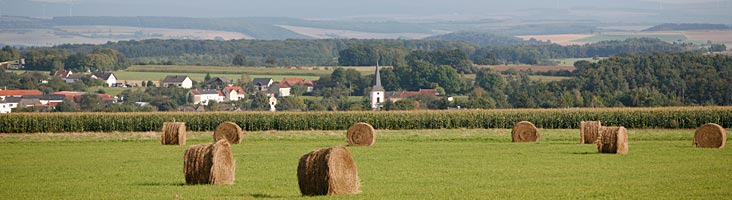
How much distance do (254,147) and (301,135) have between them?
1108 centimetres

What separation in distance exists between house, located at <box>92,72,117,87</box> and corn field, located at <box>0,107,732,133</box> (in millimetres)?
68422

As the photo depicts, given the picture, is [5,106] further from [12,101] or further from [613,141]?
[613,141]

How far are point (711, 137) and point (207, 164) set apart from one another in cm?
1920

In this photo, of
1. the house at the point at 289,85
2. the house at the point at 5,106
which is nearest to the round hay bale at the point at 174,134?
the house at the point at 5,106

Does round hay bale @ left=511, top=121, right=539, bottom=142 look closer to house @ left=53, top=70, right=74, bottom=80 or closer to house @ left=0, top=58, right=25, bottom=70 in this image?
house @ left=53, top=70, right=74, bottom=80

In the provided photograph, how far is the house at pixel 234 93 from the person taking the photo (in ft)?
369

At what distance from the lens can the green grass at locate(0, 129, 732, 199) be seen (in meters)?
21.1

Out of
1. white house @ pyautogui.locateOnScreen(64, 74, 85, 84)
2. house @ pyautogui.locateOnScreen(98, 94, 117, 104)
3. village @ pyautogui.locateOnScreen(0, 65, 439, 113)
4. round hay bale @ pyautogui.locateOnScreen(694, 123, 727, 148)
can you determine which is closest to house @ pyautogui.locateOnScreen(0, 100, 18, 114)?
village @ pyautogui.locateOnScreen(0, 65, 439, 113)

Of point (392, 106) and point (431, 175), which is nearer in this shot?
point (431, 175)

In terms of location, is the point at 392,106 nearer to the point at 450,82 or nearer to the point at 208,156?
the point at 450,82

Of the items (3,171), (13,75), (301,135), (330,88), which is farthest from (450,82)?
(3,171)

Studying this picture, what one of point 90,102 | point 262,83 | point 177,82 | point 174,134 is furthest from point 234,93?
point 174,134

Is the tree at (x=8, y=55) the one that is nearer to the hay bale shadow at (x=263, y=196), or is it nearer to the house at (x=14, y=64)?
the house at (x=14, y=64)

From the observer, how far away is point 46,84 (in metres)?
116
